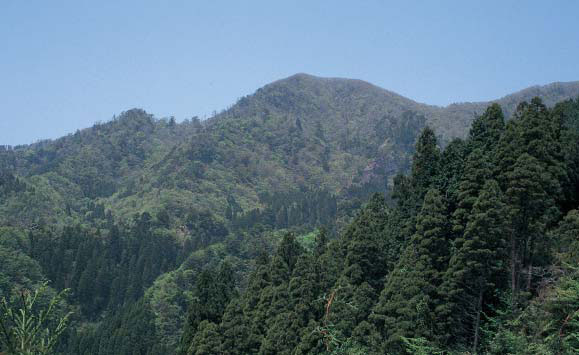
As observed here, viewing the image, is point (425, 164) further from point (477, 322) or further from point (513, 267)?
point (477, 322)

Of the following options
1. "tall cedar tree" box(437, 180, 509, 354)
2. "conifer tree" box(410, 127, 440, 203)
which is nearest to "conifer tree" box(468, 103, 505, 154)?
"conifer tree" box(410, 127, 440, 203)

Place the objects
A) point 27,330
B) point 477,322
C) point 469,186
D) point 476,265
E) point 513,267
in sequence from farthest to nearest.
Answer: point 469,186
point 513,267
point 477,322
point 476,265
point 27,330

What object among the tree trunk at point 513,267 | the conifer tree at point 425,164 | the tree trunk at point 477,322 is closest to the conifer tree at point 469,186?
the tree trunk at point 513,267

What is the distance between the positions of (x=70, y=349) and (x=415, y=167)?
62.6m

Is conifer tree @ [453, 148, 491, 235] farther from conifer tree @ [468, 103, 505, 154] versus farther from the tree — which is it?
the tree

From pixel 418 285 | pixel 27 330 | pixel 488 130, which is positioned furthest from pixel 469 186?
pixel 27 330

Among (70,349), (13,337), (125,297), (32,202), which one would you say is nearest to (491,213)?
(13,337)

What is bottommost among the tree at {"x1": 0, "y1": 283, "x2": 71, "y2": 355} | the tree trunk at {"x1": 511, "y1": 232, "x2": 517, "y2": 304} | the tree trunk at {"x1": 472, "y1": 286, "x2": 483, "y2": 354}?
the tree trunk at {"x1": 472, "y1": 286, "x2": 483, "y2": 354}

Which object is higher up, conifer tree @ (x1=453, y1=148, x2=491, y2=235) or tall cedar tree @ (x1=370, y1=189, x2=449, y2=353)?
conifer tree @ (x1=453, y1=148, x2=491, y2=235)

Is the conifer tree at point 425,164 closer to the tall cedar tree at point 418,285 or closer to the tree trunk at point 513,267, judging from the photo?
the tall cedar tree at point 418,285

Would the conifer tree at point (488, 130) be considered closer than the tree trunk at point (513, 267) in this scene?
No

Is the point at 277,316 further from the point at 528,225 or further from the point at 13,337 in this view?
the point at 13,337


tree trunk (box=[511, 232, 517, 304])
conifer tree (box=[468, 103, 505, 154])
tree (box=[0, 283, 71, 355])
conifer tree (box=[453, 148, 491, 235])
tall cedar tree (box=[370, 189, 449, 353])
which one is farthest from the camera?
conifer tree (box=[468, 103, 505, 154])

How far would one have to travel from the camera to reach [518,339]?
22406 mm
